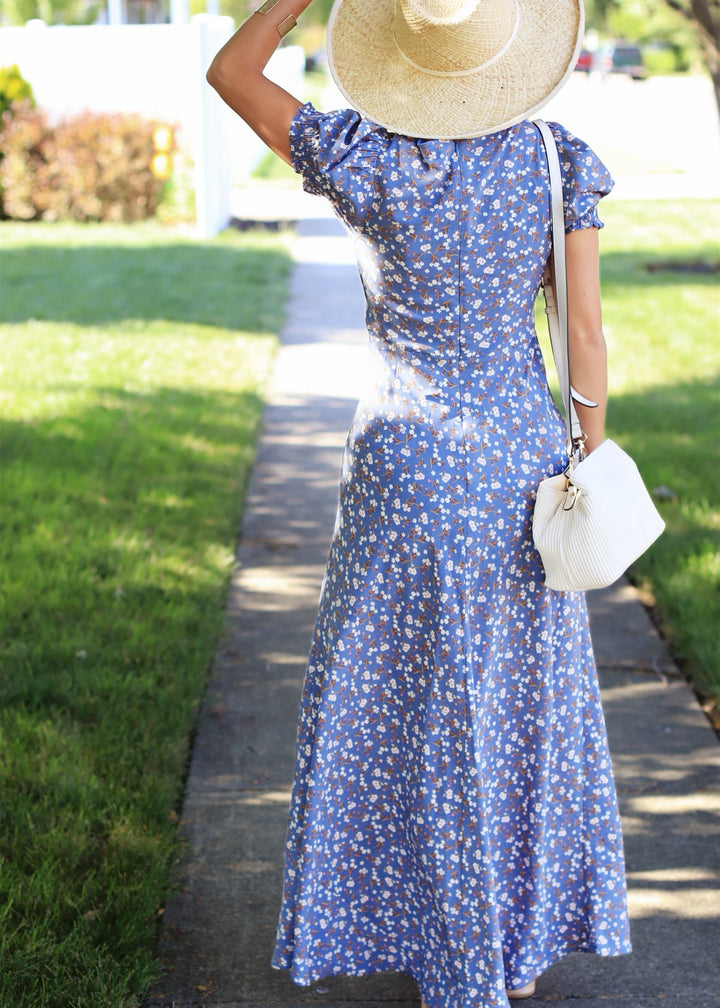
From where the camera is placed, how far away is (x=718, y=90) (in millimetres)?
9242

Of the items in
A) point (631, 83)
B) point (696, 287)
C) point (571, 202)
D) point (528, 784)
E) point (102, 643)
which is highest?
point (571, 202)

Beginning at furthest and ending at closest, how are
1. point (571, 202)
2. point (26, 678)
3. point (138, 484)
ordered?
point (138, 484) < point (26, 678) < point (571, 202)

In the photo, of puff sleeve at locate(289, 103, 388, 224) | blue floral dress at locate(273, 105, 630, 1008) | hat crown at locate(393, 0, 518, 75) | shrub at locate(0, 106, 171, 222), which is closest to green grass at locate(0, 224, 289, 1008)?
blue floral dress at locate(273, 105, 630, 1008)

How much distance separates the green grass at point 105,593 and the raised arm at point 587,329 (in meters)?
1.56

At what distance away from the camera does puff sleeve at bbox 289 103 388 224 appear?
208 cm

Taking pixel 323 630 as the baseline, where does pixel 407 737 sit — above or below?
below

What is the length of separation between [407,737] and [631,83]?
156 feet

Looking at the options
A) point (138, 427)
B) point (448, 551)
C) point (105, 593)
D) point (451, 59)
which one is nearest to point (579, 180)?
point (451, 59)

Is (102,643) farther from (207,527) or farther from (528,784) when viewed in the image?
(528,784)

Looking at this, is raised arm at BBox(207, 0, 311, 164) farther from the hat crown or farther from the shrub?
the shrub

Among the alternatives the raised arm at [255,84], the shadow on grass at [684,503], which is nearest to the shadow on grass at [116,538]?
the shadow on grass at [684,503]

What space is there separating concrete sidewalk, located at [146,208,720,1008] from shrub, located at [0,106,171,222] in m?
8.70

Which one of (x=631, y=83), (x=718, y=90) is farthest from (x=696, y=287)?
(x=631, y=83)

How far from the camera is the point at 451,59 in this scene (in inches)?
82.0
